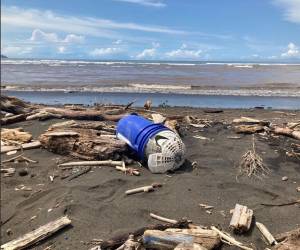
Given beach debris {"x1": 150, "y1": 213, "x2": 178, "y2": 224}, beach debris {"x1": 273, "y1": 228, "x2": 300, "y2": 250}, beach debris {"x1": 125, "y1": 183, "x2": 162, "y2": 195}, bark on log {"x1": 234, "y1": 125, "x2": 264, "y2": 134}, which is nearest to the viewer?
beach debris {"x1": 273, "y1": 228, "x2": 300, "y2": 250}

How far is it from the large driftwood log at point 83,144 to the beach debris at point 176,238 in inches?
128

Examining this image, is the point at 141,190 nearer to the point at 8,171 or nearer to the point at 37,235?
the point at 37,235

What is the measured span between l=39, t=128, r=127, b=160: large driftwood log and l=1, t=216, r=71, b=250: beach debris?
2384 mm

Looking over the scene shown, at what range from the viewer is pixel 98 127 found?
991 centimetres

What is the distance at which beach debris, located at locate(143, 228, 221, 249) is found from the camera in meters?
4.91

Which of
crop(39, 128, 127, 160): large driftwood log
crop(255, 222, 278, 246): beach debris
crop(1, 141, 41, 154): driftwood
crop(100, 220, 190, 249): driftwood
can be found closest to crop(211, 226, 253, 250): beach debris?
crop(255, 222, 278, 246): beach debris

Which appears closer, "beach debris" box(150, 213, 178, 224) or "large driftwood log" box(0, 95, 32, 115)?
"beach debris" box(150, 213, 178, 224)

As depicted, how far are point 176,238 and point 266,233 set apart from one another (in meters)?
1.18

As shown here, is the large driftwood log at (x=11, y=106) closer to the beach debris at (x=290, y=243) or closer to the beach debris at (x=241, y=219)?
the beach debris at (x=241, y=219)

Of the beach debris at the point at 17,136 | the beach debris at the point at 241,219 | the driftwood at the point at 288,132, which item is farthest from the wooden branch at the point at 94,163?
the driftwood at the point at 288,132

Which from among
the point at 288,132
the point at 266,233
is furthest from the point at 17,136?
the point at 266,233

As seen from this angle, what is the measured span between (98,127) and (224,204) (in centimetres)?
434

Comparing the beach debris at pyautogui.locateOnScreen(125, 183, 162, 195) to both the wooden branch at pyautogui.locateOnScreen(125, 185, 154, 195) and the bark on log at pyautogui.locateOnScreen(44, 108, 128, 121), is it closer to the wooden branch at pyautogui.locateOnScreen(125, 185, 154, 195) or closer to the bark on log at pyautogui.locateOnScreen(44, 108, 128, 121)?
the wooden branch at pyautogui.locateOnScreen(125, 185, 154, 195)

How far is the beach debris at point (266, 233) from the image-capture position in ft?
17.0
